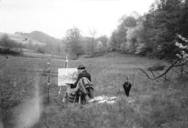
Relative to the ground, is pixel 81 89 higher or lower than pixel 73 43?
lower

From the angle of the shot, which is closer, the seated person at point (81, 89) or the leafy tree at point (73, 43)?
the seated person at point (81, 89)

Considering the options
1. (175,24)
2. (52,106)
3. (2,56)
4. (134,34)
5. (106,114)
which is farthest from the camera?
(134,34)

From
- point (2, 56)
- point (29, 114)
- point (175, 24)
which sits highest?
point (175, 24)

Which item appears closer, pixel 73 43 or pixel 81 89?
pixel 81 89

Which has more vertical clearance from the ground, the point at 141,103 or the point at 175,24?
the point at 175,24

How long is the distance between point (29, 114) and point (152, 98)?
5.71 metres

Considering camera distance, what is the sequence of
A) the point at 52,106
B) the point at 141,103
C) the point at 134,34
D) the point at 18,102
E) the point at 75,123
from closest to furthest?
the point at 75,123
the point at 141,103
the point at 52,106
the point at 18,102
the point at 134,34

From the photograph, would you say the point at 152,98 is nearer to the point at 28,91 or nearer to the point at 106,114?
the point at 106,114

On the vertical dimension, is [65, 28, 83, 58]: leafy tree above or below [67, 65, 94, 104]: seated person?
above

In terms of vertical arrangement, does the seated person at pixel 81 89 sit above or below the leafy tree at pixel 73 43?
below

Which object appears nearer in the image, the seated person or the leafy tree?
the seated person

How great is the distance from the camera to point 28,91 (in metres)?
11.6

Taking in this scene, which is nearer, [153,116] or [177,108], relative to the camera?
[153,116]

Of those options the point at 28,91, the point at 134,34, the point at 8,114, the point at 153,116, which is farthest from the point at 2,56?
the point at 134,34
